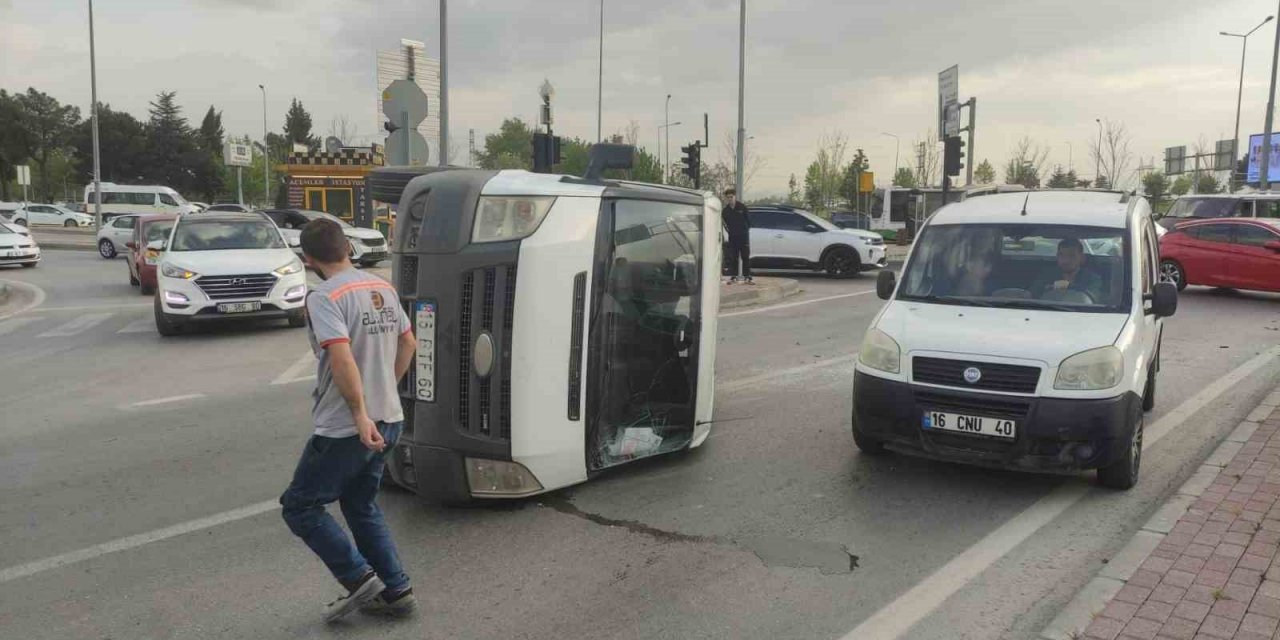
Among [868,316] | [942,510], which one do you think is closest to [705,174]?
[868,316]

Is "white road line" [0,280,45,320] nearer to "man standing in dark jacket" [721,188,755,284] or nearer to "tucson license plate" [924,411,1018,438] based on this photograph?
"man standing in dark jacket" [721,188,755,284]

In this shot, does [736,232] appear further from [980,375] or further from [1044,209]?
[980,375]

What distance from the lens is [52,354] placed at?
11.3m

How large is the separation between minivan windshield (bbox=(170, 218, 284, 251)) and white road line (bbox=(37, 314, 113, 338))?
1922 mm

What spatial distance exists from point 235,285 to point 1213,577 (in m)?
11.7

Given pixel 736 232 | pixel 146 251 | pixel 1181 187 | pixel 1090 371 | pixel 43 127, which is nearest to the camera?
pixel 1090 371

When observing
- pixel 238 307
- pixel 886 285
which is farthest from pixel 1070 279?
pixel 238 307

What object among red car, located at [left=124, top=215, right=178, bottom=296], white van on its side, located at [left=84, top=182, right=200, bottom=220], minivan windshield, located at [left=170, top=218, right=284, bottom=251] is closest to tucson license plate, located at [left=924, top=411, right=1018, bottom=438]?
minivan windshield, located at [left=170, top=218, right=284, bottom=251]

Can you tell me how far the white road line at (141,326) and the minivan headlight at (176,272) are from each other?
127 cm

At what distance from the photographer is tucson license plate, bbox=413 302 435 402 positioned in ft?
16.0

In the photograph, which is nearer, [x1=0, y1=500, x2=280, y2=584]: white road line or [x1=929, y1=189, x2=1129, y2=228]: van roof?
[x1=0, y1=500, x2=280, y2=584]: white road line

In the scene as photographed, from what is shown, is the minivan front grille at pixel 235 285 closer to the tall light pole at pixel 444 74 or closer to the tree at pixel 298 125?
the tall light pole at pixel 444 74

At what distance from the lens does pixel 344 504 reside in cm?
380

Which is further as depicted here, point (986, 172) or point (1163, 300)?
point (986, 172)
